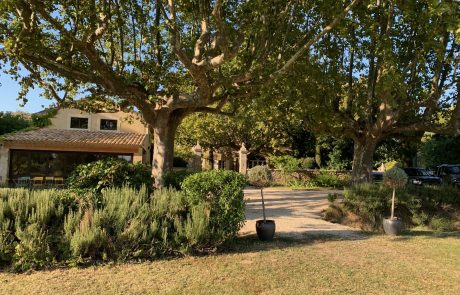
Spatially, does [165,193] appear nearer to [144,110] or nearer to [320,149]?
[144,110]

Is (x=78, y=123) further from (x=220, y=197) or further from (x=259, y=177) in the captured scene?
(x=220, y=197)

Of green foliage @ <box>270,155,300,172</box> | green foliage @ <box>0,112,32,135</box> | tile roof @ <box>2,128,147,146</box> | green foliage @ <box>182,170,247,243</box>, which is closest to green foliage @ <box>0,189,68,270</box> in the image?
green foliage @ <box>182,170,247,243</box>

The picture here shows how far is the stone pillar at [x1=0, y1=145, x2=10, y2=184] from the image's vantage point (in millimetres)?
22391

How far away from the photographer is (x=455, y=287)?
18.9 feet

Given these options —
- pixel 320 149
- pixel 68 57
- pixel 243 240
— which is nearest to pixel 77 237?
pixel 243 240

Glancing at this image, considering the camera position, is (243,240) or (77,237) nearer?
(77,237)

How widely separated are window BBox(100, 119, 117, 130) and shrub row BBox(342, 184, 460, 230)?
19.1 metres

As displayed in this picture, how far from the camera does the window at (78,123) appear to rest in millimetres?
26438

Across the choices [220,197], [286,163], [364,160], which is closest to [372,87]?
[364,160]

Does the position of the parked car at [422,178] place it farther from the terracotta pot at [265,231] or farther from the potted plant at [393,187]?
the terracotta pot at [265,231]

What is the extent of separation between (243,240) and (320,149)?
24.4m

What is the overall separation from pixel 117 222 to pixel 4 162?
63.6 ft

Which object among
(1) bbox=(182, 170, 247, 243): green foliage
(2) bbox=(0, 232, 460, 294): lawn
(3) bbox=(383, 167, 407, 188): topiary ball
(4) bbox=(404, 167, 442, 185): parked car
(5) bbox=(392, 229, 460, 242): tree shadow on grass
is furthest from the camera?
(4) bbox=(404, 167, 442, 185): parked car

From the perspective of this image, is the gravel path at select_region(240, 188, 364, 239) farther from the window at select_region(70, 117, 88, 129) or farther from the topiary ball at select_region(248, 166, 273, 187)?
the window at select_region(70, 117, 88, 129)
